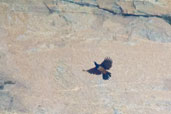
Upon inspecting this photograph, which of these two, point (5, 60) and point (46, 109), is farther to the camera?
point (5, 60)

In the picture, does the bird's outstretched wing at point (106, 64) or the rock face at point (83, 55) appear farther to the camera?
the bird's outstretched wing at point (106, 64)

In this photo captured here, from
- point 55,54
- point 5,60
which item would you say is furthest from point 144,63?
point 5,60

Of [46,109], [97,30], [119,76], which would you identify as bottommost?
[46,109]

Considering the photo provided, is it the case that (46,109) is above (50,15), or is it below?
below

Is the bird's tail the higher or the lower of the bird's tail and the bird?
the lower

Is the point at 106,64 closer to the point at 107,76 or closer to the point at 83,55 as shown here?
the point at 107,76

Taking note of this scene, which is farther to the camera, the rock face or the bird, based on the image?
the bird

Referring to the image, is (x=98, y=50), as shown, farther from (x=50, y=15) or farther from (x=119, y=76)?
(x=50, y=15)

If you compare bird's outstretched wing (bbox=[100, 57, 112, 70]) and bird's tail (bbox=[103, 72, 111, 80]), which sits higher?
bird's outstretched wing (bbox=[100, 57, 112, 70])
